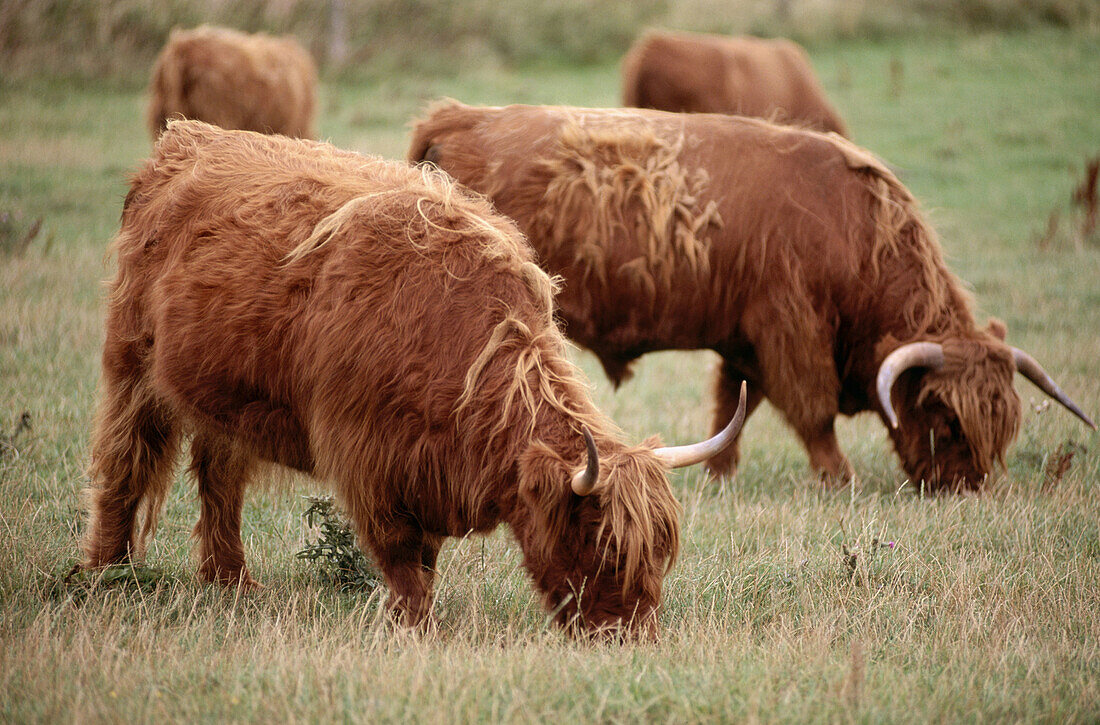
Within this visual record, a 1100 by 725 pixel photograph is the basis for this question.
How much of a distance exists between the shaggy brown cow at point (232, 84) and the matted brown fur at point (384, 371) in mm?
9226

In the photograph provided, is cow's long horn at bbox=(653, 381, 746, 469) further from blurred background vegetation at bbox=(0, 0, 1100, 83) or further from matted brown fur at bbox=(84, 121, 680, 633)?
blurred background vegetation at bbox=(0, 0, 1100, 83)

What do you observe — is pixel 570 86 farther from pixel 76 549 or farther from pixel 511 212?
pixel 76 549

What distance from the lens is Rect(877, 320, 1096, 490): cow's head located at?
17.5 feet

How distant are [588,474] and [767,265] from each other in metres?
2.85

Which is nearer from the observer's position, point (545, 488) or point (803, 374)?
point (545, 488)

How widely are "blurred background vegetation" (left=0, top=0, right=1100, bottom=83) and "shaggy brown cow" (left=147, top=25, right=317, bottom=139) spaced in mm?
5036

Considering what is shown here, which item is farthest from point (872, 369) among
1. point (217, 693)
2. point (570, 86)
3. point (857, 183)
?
point (570, 86)

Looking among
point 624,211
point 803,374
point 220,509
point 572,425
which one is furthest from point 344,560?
point 803,374

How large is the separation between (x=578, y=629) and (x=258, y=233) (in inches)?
66.0

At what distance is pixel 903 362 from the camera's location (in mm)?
5277

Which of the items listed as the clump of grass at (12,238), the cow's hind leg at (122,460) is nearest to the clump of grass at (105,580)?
the cow's hind leg at (122,460)

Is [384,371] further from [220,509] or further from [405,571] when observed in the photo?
[220,509]

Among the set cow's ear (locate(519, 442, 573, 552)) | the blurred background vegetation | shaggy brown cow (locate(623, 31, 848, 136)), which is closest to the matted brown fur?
cow's ear (locate(519, 442, 573, 552))

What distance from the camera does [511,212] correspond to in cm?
548
